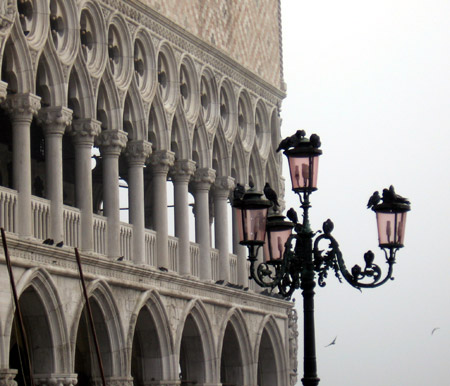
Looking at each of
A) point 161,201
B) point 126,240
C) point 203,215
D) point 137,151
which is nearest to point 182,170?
point 161,201

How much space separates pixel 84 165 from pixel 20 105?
2227 mm

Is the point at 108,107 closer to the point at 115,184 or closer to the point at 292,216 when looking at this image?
the point at 115,184

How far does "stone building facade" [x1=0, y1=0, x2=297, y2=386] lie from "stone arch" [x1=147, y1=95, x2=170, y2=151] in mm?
27

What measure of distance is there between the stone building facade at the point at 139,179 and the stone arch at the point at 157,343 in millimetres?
24

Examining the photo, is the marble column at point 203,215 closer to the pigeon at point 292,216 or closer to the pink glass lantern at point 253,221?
the pigeon at point 292,216

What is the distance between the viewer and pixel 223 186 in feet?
99.0

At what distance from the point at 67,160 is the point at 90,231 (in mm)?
6124

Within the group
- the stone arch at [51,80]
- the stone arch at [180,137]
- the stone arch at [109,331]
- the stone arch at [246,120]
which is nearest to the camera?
the stone arch at [51,80]

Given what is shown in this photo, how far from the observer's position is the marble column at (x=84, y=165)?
2411 cm

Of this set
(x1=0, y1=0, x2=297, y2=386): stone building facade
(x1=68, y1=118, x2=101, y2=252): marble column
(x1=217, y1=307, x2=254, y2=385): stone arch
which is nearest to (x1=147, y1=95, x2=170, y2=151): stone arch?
(x1=0, y1=0, x2=297, y2=386): stone building facade

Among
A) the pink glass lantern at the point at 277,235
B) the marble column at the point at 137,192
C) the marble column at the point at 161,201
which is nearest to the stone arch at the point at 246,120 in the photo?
the marble column at the point at 161,201

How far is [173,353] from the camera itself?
2648 cm

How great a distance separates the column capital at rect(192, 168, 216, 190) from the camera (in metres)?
29.1

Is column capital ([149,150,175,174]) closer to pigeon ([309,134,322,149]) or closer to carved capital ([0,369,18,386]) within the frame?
carved capital ([0,369,18,386])
